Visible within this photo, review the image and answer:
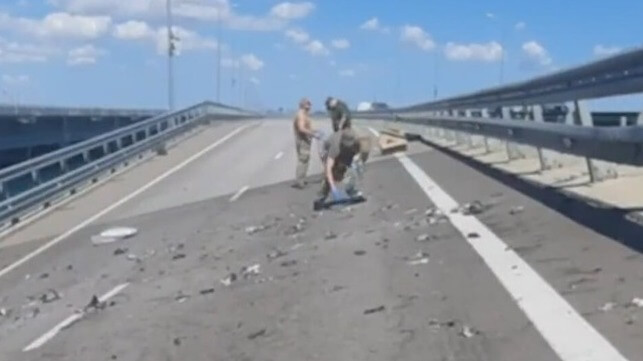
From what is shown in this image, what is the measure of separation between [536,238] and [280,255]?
3938mm

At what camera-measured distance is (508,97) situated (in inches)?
914

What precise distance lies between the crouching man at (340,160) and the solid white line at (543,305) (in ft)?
23.6

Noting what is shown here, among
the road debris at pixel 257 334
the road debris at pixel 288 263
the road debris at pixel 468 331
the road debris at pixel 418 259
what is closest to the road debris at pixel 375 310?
the road debris at pixel 257 334

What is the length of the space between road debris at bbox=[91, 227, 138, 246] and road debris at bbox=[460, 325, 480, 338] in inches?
514

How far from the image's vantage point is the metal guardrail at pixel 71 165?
2639 centimetres

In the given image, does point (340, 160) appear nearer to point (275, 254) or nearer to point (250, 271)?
point (275, 254)

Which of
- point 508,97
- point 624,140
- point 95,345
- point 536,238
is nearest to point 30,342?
point 95,345

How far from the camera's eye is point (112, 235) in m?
21.5

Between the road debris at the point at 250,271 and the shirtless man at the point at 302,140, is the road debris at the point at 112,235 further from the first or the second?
the road debris at the point at 250,271

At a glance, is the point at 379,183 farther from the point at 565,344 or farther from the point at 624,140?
the point at 565,344

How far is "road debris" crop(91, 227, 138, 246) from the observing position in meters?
21.0

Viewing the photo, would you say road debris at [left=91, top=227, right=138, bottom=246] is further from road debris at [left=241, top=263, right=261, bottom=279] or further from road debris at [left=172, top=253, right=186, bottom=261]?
road debris at [left=241, top=263, right=261, bottom=279]

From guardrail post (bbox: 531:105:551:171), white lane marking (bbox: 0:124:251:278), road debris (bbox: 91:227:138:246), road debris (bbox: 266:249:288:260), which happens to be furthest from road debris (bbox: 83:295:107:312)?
guardrail post (bbox: 531:105:551:171)

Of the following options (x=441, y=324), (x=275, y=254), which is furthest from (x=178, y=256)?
(x=441, y=324)
